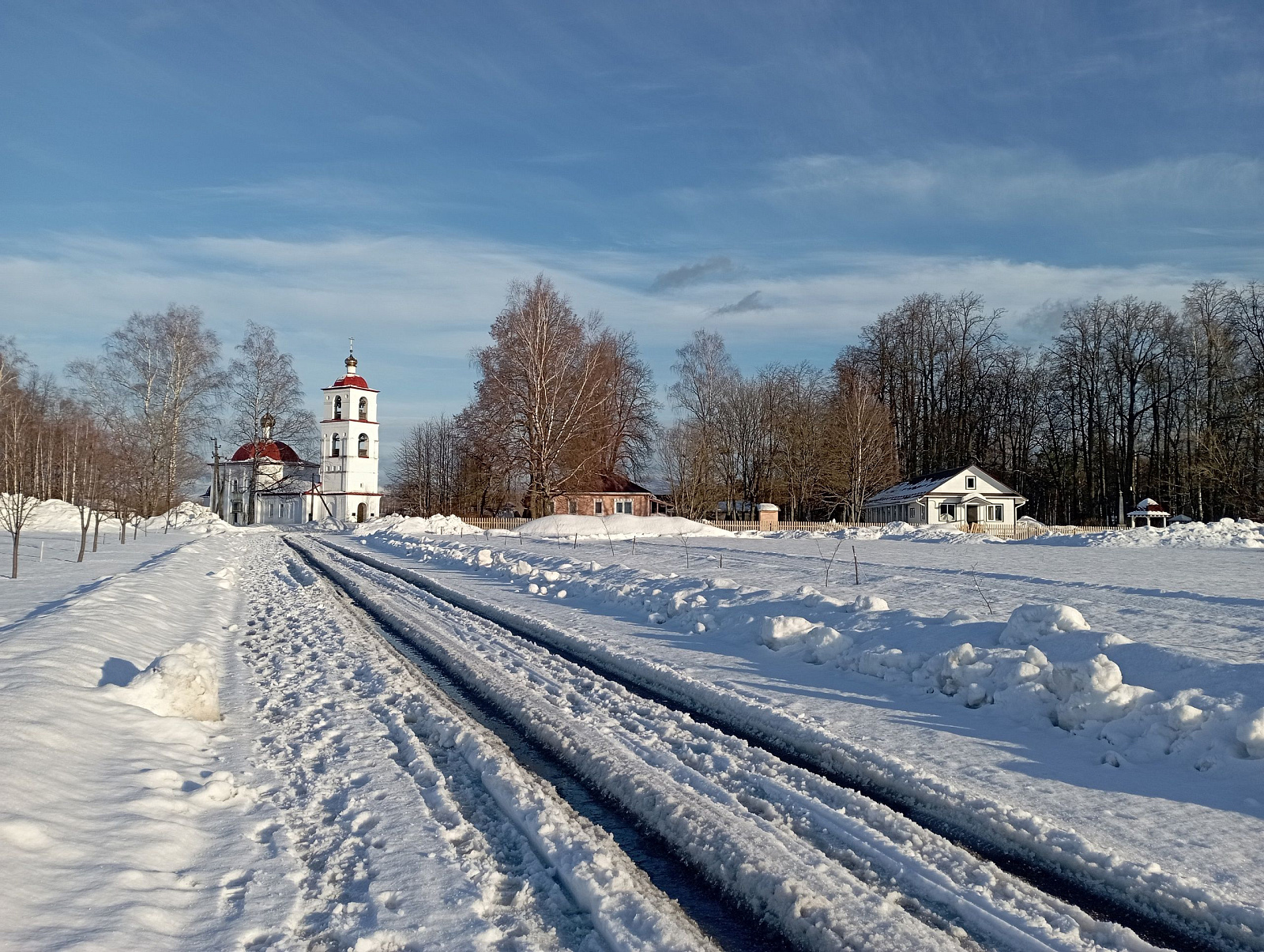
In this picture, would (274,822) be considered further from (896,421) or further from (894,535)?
(896,421)

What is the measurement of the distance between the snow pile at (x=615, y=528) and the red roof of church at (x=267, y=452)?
2198 centimetres

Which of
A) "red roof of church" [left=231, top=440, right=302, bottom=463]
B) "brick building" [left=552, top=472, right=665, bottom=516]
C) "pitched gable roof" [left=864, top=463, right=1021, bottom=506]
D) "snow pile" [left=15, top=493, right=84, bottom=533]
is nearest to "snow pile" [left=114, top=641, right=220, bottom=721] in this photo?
"snow pile" [left=15, top=493, right=84, bottom=533]

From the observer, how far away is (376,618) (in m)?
12.2

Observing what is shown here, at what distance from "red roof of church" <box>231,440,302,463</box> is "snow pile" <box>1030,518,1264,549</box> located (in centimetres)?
4382

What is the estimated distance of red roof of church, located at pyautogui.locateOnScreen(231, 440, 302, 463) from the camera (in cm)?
5525

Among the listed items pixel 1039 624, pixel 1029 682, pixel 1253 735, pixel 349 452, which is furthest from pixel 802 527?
pixel 1253 735

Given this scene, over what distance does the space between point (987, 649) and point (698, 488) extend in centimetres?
4600

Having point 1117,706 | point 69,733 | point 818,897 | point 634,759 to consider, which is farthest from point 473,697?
point 1117,706

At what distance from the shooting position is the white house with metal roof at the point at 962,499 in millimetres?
55438

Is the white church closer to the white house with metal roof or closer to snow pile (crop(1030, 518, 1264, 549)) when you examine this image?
the white house with metal roof

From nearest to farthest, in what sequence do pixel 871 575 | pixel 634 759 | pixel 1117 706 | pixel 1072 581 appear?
pixel 634 759, pixel 1117 706, pixel 1072 581, pixel 871 575

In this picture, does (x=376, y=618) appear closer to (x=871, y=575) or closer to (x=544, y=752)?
(x=544, y=752)

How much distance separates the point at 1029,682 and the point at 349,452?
59.8 m

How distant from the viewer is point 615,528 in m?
40.4
